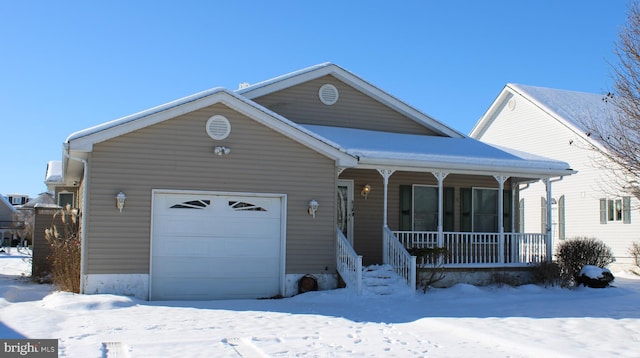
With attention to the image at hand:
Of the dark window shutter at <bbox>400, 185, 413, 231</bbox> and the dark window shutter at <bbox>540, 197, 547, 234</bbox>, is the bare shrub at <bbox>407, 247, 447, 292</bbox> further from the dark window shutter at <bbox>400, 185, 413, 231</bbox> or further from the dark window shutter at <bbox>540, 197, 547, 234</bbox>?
the dark window shutter at <bbox>540, 197, 547, 234</bbox>

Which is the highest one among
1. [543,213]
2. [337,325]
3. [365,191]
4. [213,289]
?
[365,191]

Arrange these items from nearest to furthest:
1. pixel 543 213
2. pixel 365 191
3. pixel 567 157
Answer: pixel 365 191, pixel 567 157, pixel 543 213

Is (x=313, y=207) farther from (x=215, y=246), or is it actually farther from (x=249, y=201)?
(x=215, y=246)

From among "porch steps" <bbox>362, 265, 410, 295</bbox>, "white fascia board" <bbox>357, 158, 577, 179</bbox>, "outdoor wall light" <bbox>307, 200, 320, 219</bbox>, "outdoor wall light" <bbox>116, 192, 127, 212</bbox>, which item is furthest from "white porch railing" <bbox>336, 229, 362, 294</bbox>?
"outdoor wall light" <bbox>116, 192, 127, 212</bbox>

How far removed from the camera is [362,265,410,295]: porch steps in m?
13.7

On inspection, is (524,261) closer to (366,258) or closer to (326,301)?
(366,258)

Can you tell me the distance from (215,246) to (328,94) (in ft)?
20.4

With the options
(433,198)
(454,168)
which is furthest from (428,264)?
(433,198)

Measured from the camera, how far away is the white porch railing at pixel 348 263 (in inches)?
529

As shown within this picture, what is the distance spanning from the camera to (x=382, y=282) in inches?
551

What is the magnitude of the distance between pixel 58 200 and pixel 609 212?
19.5 metres

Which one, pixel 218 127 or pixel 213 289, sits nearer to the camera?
pixel 218 127

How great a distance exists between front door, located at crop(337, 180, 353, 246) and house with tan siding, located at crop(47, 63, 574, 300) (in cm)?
3

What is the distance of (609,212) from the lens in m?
23.0
